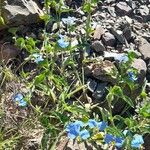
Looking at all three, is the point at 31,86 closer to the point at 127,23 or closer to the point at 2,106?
the point at 2,106

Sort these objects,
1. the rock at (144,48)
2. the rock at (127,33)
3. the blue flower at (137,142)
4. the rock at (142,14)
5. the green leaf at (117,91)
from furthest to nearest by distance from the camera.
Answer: the rock at (142,14), the rock at (127,33), the rock at (144,48), the green leaf at (117,91), the blue flower at (137,142)

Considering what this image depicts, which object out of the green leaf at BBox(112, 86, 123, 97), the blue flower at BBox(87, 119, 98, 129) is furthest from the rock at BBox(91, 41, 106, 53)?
the blue flower at BBox(87, 119, 98, 129)

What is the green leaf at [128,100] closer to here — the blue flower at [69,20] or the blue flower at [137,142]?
the blue flower at [137,142]

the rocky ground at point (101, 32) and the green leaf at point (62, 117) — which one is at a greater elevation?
the rocky ground at point (101, 32)

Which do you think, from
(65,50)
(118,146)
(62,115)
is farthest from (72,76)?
(118,146)

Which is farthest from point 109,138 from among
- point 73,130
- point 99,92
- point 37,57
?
point 37,57

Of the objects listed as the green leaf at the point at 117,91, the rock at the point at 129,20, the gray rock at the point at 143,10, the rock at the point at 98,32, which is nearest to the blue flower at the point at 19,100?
the green leaf at the point at 117,91

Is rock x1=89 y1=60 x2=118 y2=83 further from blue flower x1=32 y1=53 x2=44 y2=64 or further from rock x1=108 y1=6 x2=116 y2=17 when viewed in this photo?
rock x1=108 y1=6 x2=116 y2=17
